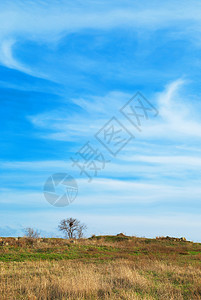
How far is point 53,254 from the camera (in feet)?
76.4

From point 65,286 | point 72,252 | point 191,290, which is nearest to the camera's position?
point 65,286

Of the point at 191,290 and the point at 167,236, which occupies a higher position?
the point at 167,236

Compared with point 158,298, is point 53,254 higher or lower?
higher

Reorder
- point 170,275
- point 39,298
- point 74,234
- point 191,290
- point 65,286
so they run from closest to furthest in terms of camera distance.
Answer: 1. point 39,298
2. point 65,286
3. point 191,290
4. point 170,275
5. point 74,234

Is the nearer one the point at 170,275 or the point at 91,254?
the point at 170,275

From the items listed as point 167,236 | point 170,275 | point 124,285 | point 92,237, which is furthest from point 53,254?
point 167,236

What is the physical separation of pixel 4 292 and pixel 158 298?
4791 millimetres

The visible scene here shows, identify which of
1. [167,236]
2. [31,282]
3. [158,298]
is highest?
[167,236]

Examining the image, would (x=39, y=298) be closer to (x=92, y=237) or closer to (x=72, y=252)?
(x=72, y=252)

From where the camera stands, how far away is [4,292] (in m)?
9.40

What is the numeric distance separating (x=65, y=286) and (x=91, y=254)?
1484cm

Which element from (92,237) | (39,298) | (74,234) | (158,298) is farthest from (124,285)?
(74,234)

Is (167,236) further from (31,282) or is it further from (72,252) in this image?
(31,282)

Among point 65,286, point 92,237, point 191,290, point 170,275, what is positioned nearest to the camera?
point 65,286
